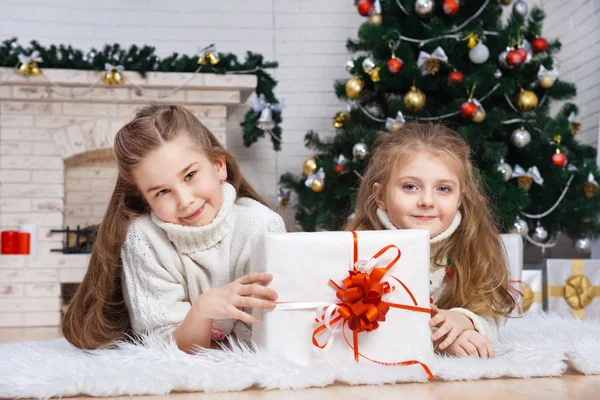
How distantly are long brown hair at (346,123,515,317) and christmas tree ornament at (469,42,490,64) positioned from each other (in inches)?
59.1

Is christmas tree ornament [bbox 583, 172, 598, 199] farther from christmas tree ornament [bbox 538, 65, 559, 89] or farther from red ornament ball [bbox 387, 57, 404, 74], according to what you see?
red ornament ball [bbox 387, 57, 404, 74]

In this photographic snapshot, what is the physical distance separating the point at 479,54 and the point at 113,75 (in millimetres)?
1892

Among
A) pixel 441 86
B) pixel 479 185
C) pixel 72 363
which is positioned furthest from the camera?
pixel 441 86

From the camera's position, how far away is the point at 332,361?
1.26 m

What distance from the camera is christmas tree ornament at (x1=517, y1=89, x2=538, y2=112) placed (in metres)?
3.19

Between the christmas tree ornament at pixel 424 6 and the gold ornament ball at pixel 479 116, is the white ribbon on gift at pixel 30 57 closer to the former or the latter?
the christmas tree ornament at pixel 424 6

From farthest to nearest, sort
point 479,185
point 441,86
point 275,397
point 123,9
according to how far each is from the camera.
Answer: point 123,9 < point 441,86 < point 479,185 < point 275,397

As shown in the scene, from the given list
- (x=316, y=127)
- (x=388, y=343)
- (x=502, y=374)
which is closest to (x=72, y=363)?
(x=388, y=343)

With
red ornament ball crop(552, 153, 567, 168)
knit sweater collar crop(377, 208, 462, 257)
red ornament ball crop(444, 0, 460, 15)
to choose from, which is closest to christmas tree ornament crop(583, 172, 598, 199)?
red ornament ball crop(552, 153, 567, 168)

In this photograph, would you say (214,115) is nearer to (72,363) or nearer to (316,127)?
(316,127)

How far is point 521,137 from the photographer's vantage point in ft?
10.4

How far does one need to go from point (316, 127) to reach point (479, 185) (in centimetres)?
260

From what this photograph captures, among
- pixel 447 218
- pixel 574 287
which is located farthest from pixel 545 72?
pixel 447 218

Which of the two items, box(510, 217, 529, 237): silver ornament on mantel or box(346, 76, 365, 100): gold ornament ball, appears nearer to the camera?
box(510, 217, 529, 237): silver ornament on mantel
